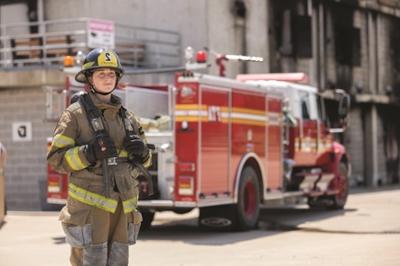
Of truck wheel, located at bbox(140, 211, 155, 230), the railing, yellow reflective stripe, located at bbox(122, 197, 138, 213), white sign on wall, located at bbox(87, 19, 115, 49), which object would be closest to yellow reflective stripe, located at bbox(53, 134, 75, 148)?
yellow reflective stripe, located at bbox(122, 197, 138, 213)

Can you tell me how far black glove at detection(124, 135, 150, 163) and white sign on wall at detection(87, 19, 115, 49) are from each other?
42.6 feet

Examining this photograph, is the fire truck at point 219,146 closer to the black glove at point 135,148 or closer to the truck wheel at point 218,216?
the truck wheel at point 218,216

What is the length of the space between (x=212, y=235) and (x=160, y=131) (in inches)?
67.1

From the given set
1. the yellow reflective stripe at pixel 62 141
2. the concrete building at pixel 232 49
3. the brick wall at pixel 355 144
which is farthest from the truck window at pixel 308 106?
the brick wall at pixel 355 144

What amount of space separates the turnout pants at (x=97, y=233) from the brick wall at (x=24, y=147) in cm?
1348

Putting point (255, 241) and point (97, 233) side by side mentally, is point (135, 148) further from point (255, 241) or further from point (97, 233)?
point (255, 241)

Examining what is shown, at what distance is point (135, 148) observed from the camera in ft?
17.3

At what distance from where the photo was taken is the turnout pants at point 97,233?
5.20 m

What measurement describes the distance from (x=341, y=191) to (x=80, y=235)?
11.8 meters

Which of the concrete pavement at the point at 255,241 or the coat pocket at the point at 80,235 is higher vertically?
the coat pocket at the point at 80,235

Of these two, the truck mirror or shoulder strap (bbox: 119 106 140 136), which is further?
the truck mirror

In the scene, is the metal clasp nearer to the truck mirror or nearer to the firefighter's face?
the firefighter's face

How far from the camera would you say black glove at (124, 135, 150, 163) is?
207 inches

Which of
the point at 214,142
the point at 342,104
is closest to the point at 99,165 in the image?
the point at 214,142
